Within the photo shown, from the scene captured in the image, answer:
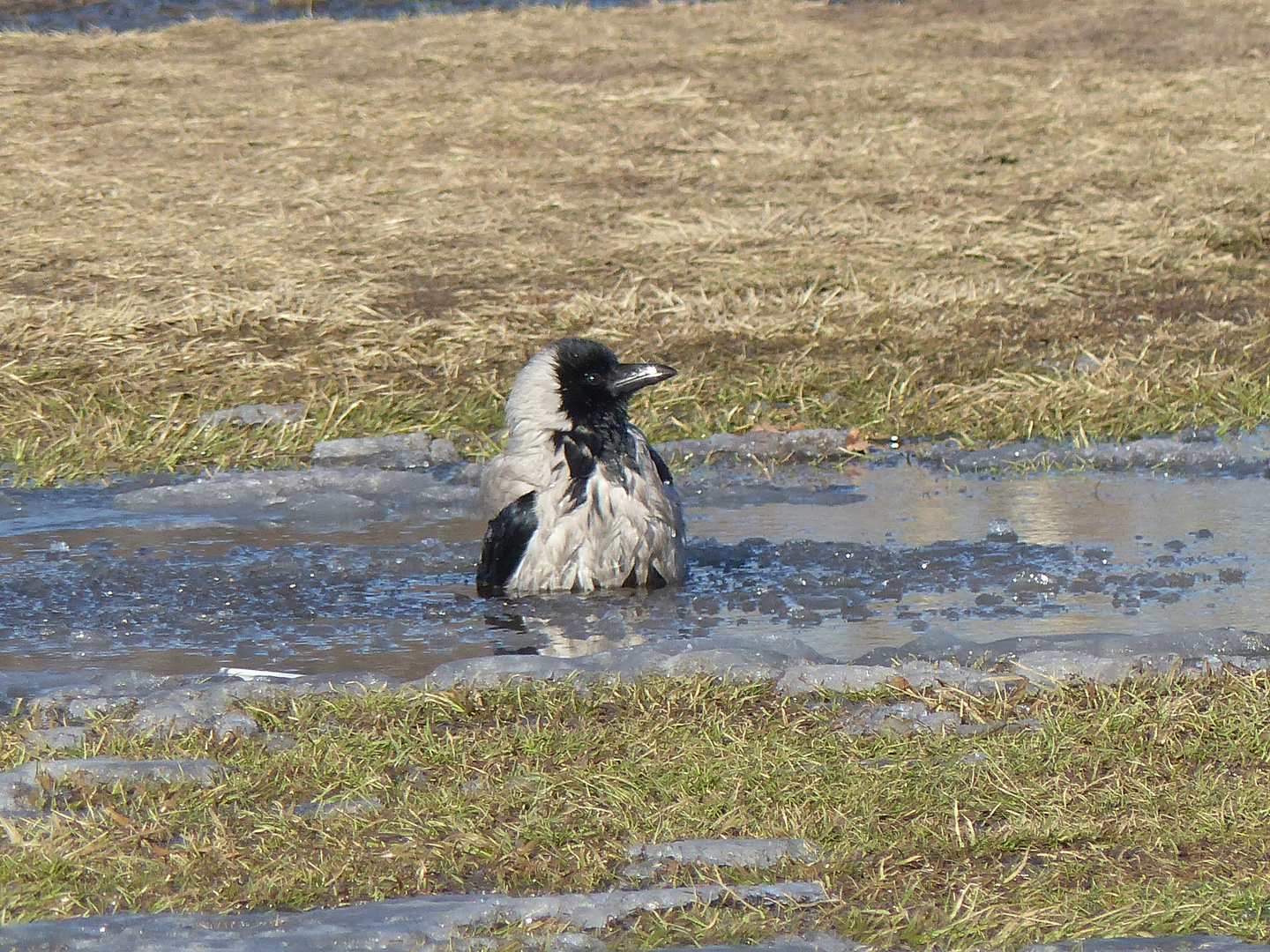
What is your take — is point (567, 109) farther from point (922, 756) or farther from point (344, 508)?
point (922, 756)

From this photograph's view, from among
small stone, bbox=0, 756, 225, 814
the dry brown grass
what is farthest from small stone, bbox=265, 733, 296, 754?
the dry brown grass

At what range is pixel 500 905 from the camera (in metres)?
3.58

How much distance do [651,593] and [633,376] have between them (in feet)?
2.49

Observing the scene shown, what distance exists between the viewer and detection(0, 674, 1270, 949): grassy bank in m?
3.61

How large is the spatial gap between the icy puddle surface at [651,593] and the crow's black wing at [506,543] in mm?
90

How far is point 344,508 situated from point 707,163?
6.49 meters

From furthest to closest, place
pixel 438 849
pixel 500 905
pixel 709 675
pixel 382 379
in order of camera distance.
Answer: pixel 382 379, pixel 709 675, pixel 438 849, pixel 500 905

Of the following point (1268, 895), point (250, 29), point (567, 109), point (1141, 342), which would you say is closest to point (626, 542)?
point (1268, 895)

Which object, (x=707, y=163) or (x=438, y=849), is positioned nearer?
(x=438, y=849)

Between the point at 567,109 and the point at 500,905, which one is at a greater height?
the point at 567,109

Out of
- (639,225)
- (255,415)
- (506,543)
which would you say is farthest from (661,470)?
(639,225)

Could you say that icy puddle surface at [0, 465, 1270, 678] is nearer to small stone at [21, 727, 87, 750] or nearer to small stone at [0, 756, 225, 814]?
small stone at [21, 727, 87, 750]

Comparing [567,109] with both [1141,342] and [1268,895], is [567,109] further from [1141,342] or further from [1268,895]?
[1268,895]

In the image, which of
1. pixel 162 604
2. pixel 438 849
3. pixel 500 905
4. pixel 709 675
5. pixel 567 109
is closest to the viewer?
pixel 500 905
